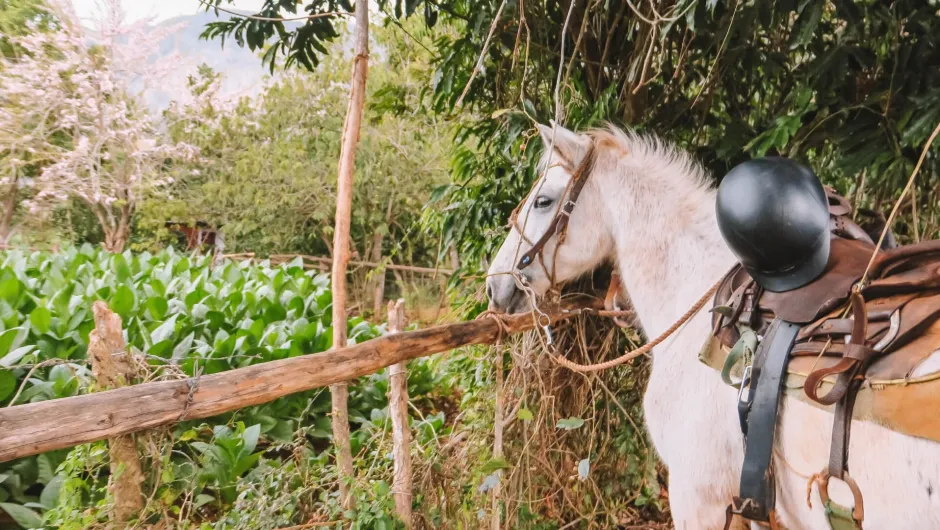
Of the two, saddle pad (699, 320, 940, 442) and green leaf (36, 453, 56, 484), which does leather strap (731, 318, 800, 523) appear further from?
green leaf (36, 453, 56, 484)

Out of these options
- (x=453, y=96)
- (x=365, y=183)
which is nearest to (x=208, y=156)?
(x=365, y=183)

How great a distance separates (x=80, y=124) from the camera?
10.8 metres

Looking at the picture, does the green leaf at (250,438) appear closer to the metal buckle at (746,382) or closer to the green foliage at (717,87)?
the green foliage at (717,87)

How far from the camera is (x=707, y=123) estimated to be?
8.89 feet

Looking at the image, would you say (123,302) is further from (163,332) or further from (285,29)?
(285,29)

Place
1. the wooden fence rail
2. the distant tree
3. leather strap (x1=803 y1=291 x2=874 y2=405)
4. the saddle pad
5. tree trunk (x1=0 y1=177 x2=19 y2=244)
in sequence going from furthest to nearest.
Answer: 1. tree trunk (x1=0 y1=177 x2=19 y2=244)
2. the distant tree
3. the wooden fence rail
4. leather strap (x1=803 y1=291 x2=874 y2=405)
5. the saddle pad

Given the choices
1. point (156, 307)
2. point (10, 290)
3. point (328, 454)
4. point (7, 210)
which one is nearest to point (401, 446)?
point (328, 454)

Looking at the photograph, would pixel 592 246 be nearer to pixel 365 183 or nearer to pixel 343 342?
pixel 343 342

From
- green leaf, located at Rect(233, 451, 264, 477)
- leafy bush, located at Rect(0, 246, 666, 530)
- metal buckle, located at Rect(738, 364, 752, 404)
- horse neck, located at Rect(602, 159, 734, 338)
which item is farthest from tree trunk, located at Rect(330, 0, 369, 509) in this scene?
metal buckle, located at Rect(738, 364, 752, 404)

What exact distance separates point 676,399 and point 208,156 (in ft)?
46.0

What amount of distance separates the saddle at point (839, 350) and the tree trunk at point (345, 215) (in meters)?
1.45

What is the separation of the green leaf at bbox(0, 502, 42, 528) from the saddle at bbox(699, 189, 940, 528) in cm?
307

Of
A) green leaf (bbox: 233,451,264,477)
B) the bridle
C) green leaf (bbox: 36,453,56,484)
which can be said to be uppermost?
the bridle

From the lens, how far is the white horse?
966 mm
